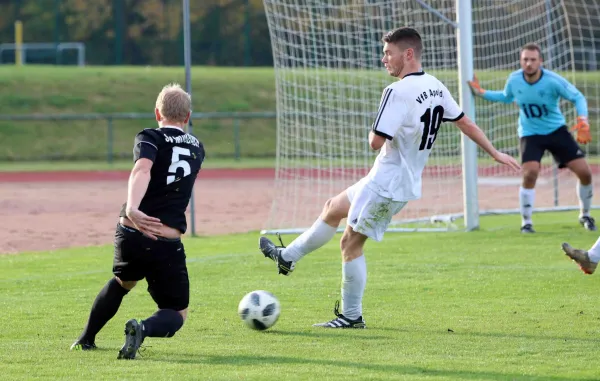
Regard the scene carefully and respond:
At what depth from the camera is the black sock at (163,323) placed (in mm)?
5785

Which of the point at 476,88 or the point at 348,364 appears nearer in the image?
the point at 348,364

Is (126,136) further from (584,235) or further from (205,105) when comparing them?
(584,235)

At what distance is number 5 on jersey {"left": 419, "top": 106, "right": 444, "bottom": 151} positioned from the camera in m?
6.69

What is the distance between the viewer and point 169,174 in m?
5.87

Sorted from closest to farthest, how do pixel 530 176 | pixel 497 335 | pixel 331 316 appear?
pixel 497 335 < pixel 331 316 < pixel 530 176

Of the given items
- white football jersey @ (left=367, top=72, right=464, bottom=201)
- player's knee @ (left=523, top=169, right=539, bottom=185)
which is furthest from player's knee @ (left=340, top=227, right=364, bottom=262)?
player's knee @ (left=523, top=169, right=539, bottom=185)

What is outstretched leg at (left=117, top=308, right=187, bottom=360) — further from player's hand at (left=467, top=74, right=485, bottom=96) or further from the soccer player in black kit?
player's hand at (left=467, top=74, right=485, bottom=96)

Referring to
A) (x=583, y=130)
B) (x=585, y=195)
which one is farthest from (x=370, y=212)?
(x=585, y=195)

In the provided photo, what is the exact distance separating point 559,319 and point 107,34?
33888mm

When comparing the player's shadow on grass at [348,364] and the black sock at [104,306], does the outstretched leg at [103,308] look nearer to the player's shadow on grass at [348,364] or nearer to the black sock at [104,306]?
the black sock at [104,306]

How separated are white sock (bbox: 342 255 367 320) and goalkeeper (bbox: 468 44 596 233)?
5781 mm

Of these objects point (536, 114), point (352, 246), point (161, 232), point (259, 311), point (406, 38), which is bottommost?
point (259, 311)

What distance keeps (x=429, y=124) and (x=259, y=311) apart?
1637mm

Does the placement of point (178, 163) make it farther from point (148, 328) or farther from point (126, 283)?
point (148, 328)
